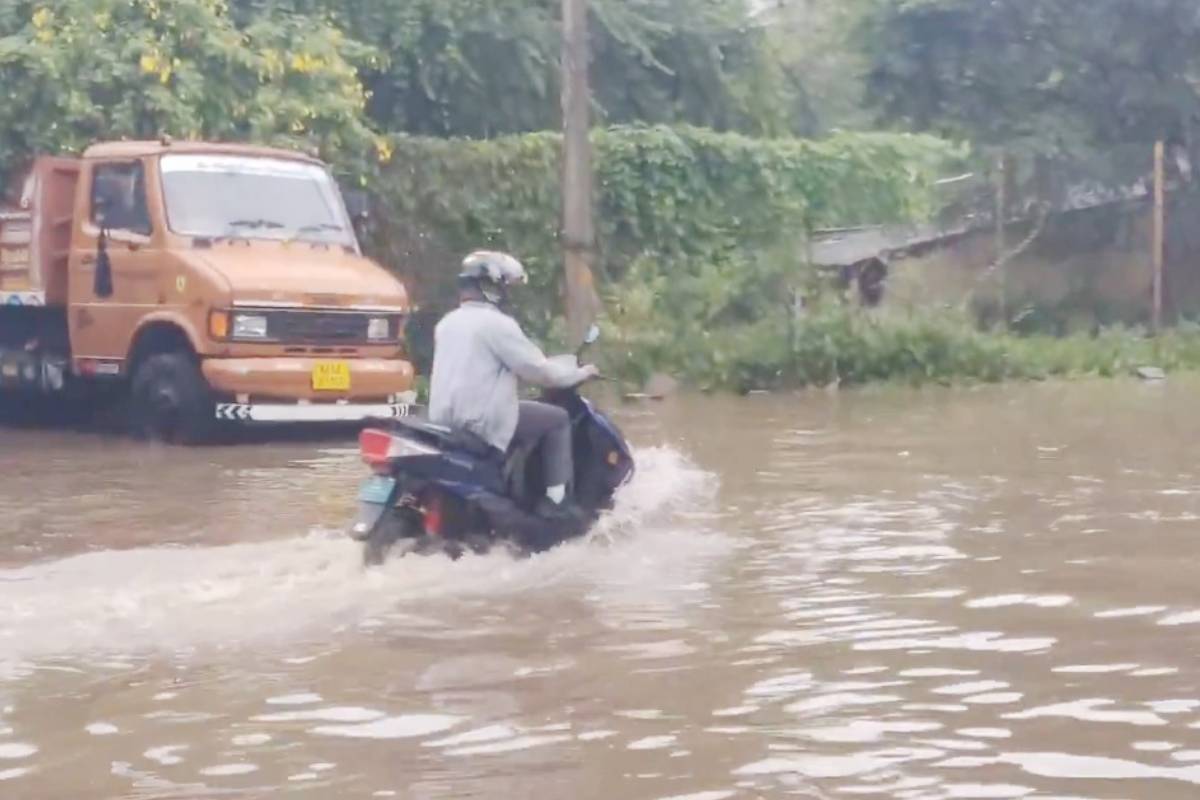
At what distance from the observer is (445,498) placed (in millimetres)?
9188

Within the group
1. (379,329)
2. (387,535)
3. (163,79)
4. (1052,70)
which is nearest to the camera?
(387,535)

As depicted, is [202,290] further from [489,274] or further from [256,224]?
[489,274]

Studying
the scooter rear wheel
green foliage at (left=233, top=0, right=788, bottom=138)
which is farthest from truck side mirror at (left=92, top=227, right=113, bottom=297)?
the scooter rear wheel

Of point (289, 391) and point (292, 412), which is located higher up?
point (289, 391)

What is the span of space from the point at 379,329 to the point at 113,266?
2.08 metres

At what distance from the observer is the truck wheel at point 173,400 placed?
1562 centimetres

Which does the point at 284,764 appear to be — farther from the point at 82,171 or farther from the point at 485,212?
the point at 485,212

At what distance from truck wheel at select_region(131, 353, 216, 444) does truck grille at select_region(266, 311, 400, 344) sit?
0.68m

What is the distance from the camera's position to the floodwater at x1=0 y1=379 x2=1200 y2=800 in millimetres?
5801

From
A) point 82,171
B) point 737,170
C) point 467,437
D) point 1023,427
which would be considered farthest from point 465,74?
point 467,437

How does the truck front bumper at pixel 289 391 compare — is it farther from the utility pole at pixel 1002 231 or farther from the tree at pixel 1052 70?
the tree at pixel 1052 70

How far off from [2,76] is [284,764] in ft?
45.8

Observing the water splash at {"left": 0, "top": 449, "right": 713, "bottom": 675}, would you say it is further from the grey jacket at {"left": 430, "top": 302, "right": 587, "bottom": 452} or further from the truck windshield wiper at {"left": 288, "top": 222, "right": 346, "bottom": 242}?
the truck windshield wiper at {"left": 288, "top": 222, "right": 346, "bottom": 242}

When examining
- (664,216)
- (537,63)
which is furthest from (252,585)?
(537,63)
